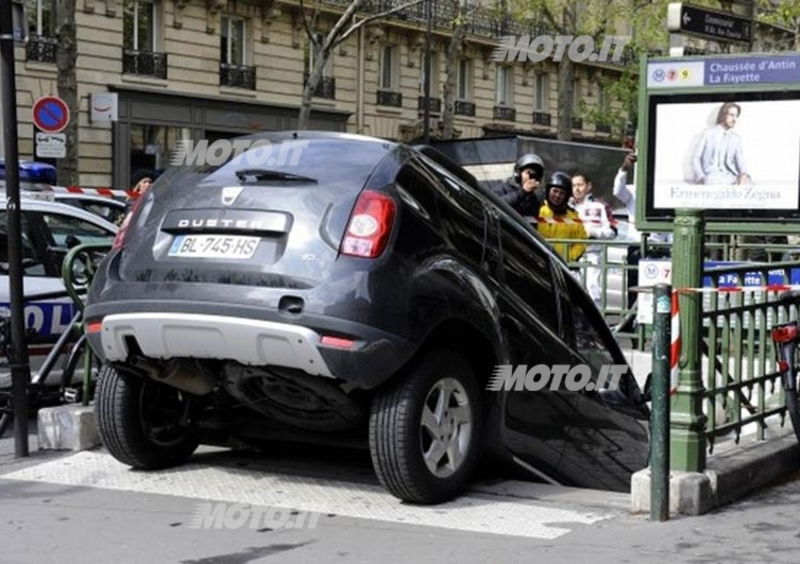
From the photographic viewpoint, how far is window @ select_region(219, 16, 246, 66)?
38.1 m

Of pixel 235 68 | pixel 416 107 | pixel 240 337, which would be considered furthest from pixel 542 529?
pixel 416 107

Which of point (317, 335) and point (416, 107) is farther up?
point (416, 107)

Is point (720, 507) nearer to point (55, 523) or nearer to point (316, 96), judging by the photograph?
point (55, 523)

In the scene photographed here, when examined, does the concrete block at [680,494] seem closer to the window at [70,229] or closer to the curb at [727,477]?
the curb at [727,477]

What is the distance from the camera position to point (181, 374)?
642cm

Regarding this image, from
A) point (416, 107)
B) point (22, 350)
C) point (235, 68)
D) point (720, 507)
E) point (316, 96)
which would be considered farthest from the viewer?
point (416, 107)

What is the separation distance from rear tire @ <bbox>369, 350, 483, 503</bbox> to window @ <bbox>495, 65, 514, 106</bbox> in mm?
44792

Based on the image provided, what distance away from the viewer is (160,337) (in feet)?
19.2

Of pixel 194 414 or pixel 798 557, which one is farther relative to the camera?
pixel 194 414

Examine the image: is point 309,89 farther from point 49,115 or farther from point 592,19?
point 49,115

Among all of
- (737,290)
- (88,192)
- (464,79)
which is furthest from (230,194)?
(464,79)

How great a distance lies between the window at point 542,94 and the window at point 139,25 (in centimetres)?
2031

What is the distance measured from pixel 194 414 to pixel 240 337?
4.49 feet

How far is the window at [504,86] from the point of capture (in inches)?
1978
